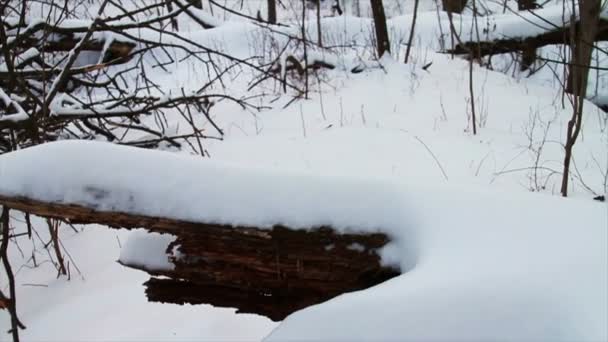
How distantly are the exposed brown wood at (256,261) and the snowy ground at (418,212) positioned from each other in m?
0.07

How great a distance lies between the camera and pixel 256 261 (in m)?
1.39

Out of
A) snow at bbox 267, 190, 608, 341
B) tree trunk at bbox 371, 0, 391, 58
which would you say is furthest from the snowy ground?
tree trunk at bbox 371, 0, 391, 58

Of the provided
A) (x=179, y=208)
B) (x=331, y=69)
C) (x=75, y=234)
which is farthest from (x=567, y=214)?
(x=331, y=69)

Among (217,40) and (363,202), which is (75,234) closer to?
(363,202)

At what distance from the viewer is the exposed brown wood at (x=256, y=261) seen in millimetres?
1318

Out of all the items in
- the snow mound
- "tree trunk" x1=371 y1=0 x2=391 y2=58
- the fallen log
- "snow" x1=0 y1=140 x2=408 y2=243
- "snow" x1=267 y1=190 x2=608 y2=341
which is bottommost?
the snow mound

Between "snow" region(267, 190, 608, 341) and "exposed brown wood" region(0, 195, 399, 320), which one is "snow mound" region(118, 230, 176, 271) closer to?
"exposed brown wood" region(0, 195, 399, 320)

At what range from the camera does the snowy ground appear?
39.8 inches

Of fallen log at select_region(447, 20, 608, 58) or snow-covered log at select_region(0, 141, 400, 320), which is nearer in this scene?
snow-covered log at select_region(0, 141, 400, 320)

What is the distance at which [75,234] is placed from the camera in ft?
11.4

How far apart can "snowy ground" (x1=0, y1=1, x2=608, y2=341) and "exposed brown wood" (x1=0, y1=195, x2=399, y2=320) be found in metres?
0.07

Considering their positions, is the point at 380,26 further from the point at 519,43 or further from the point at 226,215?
the point at 226,215

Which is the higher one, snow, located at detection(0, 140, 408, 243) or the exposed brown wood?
snow, located at detection(0, 140, 408, 243)

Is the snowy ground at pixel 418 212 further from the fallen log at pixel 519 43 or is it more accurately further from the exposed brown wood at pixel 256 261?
the fallen log at pixel 519 43
